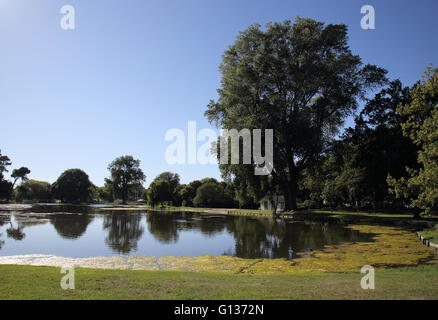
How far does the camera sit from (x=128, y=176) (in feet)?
322

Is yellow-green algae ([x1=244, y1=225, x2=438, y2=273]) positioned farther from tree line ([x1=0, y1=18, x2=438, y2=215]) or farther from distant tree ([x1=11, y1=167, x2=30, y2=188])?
distant tree ([x1=11, y1=167, x2=30, y2=188])

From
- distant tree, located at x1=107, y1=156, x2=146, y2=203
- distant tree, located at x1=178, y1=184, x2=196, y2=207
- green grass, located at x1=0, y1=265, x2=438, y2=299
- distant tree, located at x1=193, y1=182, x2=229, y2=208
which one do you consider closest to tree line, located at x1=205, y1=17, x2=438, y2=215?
green grass, located at x1=0, y1=265, x2=438, y2=299

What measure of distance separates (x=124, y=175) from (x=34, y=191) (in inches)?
1236

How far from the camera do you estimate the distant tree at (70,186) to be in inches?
3767

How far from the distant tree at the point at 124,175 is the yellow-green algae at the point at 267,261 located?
8772 centimetres

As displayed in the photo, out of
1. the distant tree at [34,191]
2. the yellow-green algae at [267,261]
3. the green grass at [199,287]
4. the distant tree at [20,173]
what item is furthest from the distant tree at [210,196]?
the distant tree at [34,191]

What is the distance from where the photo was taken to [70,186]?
96000 millimetres

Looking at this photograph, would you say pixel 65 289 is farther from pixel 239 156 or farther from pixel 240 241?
pixel 239 156

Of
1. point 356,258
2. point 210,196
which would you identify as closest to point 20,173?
point 210,196

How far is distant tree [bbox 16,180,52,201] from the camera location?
90312 millimetres

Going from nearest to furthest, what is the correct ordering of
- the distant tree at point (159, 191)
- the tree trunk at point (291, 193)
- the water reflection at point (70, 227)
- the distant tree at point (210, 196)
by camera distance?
the water reflection at point (70, 227) < the tree trunk at point (291, 193) < the distant tree at point (159, 191) < the distant tree at point (210, 196)

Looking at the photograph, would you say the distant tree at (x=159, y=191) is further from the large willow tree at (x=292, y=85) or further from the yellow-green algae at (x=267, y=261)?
the yellow-green algae at (x=267, y=261)

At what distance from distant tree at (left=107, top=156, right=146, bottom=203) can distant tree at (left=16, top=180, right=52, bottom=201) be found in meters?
23.9

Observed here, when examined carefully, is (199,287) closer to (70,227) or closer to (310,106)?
(70,227)
